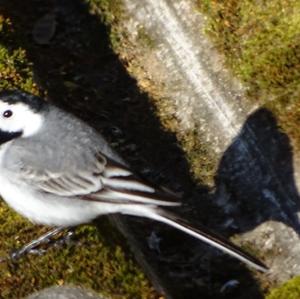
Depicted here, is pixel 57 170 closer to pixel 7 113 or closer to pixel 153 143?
pixel 7 113

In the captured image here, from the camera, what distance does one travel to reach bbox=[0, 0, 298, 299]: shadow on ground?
675 cm

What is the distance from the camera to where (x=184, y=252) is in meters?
6.82

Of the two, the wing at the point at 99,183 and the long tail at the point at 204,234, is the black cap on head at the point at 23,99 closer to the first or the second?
the wing at the point at 99,183

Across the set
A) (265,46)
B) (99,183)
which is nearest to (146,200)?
(99,183)

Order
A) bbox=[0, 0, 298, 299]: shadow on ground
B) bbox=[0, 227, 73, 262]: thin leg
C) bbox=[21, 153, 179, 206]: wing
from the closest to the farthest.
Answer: bbox=[21, 153, 179, 206]: wing, bbox=[0, 227, 73, 262]: thin leg, bbox=[0, 0, 298, 299]: shadow on ground

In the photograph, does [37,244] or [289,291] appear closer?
[37,244]

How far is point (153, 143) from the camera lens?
735 centimetres

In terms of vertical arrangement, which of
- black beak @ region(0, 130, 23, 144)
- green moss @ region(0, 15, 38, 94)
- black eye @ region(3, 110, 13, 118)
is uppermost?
green moss @ region(0, 15, 38, 94)

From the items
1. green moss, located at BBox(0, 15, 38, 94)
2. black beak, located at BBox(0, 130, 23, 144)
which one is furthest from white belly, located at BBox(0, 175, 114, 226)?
green moss, located at BBox(0, 15, 38, 94)

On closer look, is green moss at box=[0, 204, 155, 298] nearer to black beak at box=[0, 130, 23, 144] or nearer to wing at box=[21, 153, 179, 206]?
wing at box=[21, 153, 179, 206]

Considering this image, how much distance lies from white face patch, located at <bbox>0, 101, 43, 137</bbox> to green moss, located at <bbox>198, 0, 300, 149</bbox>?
202 cm

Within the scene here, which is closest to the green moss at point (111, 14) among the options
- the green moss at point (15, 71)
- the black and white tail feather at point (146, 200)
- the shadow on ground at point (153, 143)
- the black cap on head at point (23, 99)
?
the shadow on ground at point (153, 143)

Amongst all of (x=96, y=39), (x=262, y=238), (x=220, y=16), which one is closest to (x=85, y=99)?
(x=96, y=39)

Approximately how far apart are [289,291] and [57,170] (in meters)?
1.62
